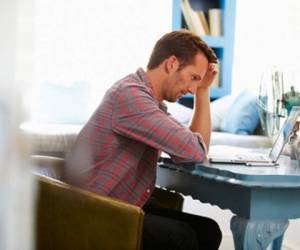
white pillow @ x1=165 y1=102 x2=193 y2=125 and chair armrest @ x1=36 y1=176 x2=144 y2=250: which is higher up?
chair armrest @ x1=36 y1=176 x2=144 y2=250

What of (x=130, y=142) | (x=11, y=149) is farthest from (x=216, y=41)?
(x=11, y=149)

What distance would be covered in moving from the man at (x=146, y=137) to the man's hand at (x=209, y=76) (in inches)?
3.4

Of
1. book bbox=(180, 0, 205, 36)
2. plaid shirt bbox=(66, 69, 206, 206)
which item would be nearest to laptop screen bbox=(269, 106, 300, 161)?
plaid shirt bbox=(66, 69, 206, 206)

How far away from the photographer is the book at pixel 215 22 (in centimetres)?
425

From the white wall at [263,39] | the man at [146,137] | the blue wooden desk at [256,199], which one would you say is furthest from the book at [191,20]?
the blue wooden desk at [256,199]

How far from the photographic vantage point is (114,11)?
391 cm

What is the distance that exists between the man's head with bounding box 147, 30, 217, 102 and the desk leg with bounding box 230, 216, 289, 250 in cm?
52

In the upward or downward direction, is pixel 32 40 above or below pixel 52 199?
above

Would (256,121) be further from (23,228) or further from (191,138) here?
(23,228)

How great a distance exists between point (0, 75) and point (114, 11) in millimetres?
3681

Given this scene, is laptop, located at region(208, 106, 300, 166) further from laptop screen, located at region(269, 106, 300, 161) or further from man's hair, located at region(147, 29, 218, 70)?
man's hair, located at region(147, 29, 218, 70)

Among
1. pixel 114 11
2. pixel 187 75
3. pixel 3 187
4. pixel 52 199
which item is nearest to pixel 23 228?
pixel 3 187

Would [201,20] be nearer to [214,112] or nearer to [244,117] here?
[214,112]

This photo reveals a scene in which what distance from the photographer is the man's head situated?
1.64m
